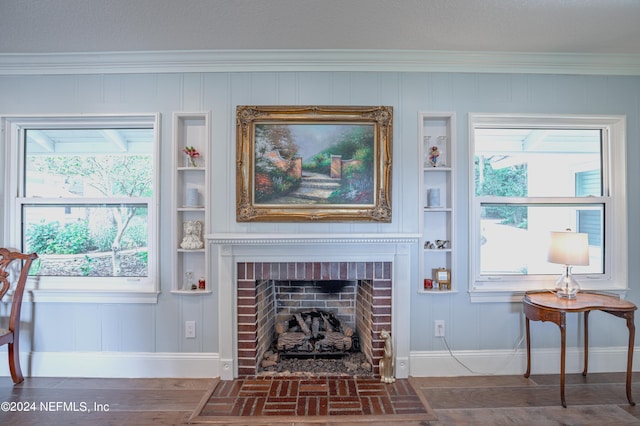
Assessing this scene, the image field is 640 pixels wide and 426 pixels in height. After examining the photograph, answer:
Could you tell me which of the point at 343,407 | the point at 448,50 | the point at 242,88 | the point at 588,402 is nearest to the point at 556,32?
the point at 448,50

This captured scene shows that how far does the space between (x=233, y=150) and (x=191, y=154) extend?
0.33 m

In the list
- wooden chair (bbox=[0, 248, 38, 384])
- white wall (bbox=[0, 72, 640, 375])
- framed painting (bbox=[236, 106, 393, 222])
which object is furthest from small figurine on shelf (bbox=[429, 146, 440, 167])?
wooden chair (bbox=[0, 248, 38, 384])

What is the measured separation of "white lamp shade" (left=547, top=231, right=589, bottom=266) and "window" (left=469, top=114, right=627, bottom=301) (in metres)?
0.37

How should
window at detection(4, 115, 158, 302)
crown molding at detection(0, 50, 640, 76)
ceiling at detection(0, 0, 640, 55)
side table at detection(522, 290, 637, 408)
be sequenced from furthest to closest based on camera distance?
window at detection(4, 115, 158, 302), crown molding at detection(0, 50, 640, 76), side table at detection(522, 290, 637, 408), ceiling at detection(0, 0, 640, 55)

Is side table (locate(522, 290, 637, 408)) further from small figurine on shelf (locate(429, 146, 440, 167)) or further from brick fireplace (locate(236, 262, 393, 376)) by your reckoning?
small figurine on shelf (locate(429, 146, 440, 167))

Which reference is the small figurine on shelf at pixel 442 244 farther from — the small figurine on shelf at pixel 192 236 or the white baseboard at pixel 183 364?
the small figurine on shelf at pixel 192 236

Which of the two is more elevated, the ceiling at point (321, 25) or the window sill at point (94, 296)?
the ceiling at point (321, 25)

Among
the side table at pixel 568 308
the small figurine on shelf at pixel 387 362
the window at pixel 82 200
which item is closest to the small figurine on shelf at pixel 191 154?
the window at pixel 82 200

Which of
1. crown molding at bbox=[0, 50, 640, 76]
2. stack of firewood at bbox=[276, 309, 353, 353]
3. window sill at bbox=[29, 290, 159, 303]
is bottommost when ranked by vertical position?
stack of firewood at bbox=[276, 309, 353, 353]

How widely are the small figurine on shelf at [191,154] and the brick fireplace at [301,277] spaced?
2.25 feet

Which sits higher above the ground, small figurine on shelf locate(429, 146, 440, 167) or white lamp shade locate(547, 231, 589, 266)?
small figurine on shelf locate(429, 146, 440, 167)

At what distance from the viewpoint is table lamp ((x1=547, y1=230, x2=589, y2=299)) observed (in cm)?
219

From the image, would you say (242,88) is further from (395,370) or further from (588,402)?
(588,402)

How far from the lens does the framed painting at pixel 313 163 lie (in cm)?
242
